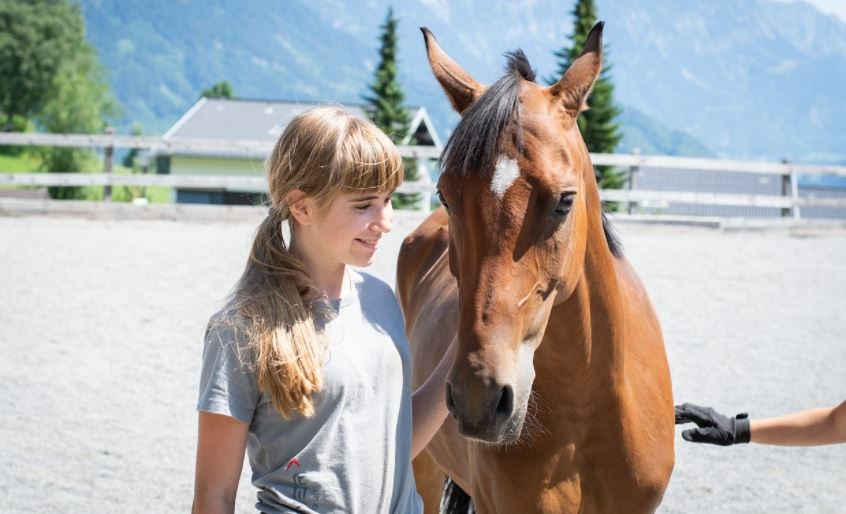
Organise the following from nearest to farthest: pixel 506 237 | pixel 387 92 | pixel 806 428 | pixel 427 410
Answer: pixel 506 237, pixel 427 410, pixel 806 428, pixel 387 92

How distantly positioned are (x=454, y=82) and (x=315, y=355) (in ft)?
3.53

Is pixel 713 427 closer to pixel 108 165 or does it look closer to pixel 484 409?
pixel 484 409

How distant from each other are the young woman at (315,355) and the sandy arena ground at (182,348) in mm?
148

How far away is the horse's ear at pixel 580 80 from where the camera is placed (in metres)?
2.31

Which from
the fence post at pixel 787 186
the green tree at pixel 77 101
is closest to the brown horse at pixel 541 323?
the fence post at pixel 787 186

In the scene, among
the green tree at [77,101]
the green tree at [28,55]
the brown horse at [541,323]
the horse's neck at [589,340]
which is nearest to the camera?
the brown horse at [541,323]

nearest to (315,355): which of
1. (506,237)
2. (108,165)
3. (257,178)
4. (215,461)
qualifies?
(215,461)

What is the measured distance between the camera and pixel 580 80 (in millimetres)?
2328

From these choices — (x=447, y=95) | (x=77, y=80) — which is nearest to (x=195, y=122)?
(x=77, y=80)

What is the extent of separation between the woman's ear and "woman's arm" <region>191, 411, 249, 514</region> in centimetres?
47

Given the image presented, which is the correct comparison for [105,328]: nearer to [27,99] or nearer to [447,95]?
[447,95]

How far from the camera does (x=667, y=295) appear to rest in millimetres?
10133

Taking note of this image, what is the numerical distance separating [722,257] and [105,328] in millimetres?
8399

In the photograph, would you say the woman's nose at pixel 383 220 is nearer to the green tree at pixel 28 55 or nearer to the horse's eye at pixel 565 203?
the horse's eye at pixel 565 203
